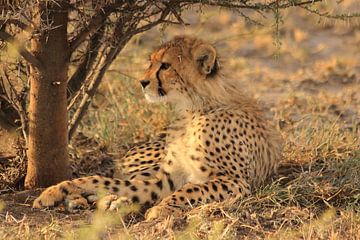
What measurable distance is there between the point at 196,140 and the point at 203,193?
430mm

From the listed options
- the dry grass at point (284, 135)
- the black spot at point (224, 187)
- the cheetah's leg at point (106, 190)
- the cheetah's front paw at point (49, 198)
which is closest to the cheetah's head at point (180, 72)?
the dry grass at point (284, 135)

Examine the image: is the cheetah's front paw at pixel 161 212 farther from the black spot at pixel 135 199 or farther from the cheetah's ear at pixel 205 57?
the cheetah's ear at pixel 205 57

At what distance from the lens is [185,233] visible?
4098mm

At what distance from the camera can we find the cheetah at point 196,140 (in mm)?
4887

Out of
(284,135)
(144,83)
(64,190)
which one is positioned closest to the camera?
(64,190)

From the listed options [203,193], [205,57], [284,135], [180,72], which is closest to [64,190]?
[203,193]

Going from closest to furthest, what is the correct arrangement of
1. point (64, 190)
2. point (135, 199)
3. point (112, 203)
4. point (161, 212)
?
1. point (161, 212)
2. point (112, 203)
3. point (64, 190)
4. point (135, 199)

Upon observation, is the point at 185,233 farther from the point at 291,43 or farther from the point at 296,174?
the point at 291,43

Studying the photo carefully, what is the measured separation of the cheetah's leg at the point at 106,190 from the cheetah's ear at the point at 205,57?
610 millimetres

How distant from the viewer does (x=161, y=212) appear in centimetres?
445

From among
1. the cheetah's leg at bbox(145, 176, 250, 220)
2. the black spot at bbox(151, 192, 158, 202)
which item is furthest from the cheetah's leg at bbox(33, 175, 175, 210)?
the cheetah's leg at bbox(145, 176, 250, 220)

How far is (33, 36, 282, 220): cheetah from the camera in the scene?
4.89m

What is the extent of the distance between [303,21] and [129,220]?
5691 mm

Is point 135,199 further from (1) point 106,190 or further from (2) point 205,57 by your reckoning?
(2) point 205,57
